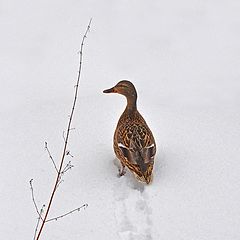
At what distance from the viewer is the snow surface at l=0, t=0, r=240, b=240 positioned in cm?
462

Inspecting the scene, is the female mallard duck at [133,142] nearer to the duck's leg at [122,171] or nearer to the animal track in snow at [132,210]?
the duck's leg at [122,171]

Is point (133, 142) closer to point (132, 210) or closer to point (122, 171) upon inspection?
point (122, 171)

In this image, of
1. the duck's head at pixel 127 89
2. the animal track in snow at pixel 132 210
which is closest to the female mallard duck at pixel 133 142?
the duck's head at pixel 127 89

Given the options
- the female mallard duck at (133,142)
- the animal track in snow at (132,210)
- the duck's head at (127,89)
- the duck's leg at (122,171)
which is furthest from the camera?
the duck's head at (127,89)

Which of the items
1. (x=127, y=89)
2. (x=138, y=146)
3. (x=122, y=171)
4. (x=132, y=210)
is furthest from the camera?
(x=127, y=89)

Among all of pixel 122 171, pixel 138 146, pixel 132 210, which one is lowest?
pixel 132 210

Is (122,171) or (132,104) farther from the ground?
(132,104)

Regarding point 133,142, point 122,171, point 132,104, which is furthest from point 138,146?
point 132,104

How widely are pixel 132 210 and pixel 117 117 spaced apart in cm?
128

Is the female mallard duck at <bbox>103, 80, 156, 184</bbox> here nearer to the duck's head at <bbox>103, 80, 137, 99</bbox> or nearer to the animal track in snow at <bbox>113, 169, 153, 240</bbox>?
the duck's head at <bbox>103, 80, 137, 99</bbox>

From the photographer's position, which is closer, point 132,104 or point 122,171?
point 122,171

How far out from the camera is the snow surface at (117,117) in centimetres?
462

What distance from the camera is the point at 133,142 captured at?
4.93m

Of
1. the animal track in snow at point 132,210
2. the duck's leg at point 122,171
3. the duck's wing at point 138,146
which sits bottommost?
the animal track in snow at point 132,210
